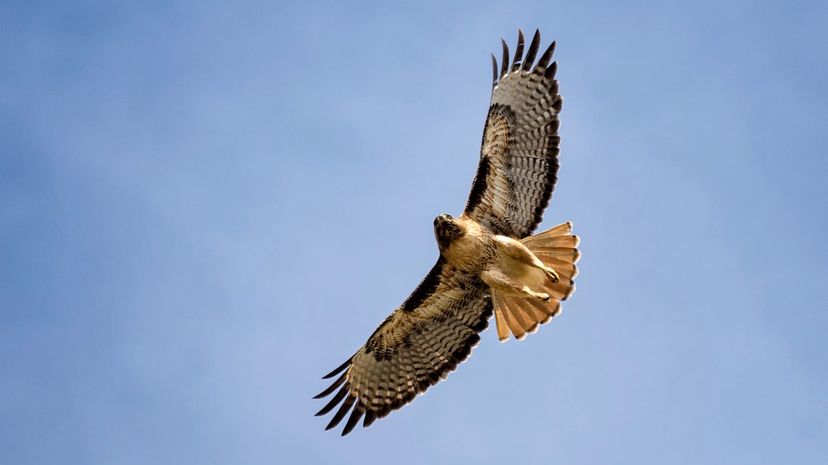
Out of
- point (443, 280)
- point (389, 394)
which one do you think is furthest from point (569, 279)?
A: point (389, 394)

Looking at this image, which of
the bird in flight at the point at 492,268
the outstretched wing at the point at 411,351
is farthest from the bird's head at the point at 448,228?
the outstretched wing at the point at 411,351

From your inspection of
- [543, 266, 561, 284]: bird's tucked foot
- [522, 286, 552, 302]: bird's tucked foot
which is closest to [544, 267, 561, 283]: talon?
[543, 266, 561, 284]: bird's tucked foot

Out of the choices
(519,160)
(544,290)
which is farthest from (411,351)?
(519,160)

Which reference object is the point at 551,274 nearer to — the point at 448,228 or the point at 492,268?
the point at 492,268

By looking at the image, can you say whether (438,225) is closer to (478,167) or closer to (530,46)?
(478,167)

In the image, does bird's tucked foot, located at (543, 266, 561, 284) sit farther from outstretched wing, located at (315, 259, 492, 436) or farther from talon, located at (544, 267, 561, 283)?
outstretched wing, located at (315, 259, 492, 436)

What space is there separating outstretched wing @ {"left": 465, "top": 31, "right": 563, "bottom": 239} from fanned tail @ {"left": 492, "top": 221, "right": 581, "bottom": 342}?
391 millimetres

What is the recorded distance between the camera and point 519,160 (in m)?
10.1

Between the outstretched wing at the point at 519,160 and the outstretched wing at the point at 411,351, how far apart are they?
2.60 feet

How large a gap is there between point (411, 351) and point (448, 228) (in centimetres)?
154

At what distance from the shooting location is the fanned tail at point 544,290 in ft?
32.0

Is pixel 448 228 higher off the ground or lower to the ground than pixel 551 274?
higher

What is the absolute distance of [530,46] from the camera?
1034 centimetres

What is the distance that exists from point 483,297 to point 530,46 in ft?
8.65
